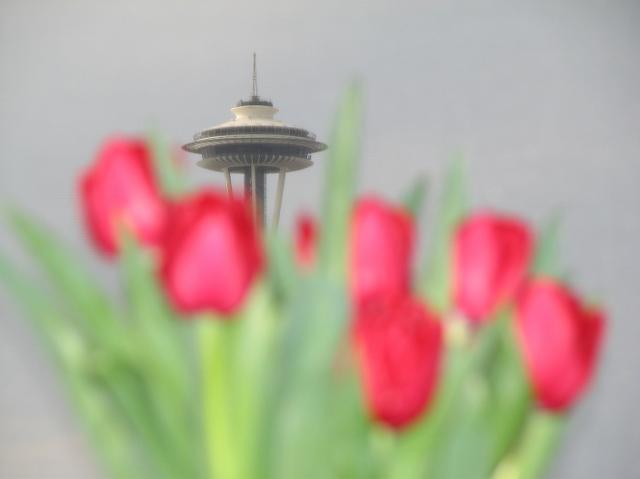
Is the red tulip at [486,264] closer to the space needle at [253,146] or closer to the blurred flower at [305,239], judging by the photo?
the blurred flower at [305,239]

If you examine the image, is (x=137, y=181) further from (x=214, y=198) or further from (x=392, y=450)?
(x=392, y=450)

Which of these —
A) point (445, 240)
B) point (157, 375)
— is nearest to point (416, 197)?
point (445, 240)

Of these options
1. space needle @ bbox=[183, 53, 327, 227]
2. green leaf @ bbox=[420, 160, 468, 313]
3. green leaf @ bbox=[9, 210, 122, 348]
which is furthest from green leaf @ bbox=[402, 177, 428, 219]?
space needle @ bbox=[183, 53, 327, 227]

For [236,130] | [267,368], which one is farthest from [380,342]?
[236,130]

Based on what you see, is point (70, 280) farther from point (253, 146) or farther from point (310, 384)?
→ point (253, 146)

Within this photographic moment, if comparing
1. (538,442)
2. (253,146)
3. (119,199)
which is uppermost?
(253,146)

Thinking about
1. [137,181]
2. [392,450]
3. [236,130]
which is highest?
[236,130]

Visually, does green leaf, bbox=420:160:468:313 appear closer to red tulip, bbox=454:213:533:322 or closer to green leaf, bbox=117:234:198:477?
red tulip, bbox=454:213:533:322
